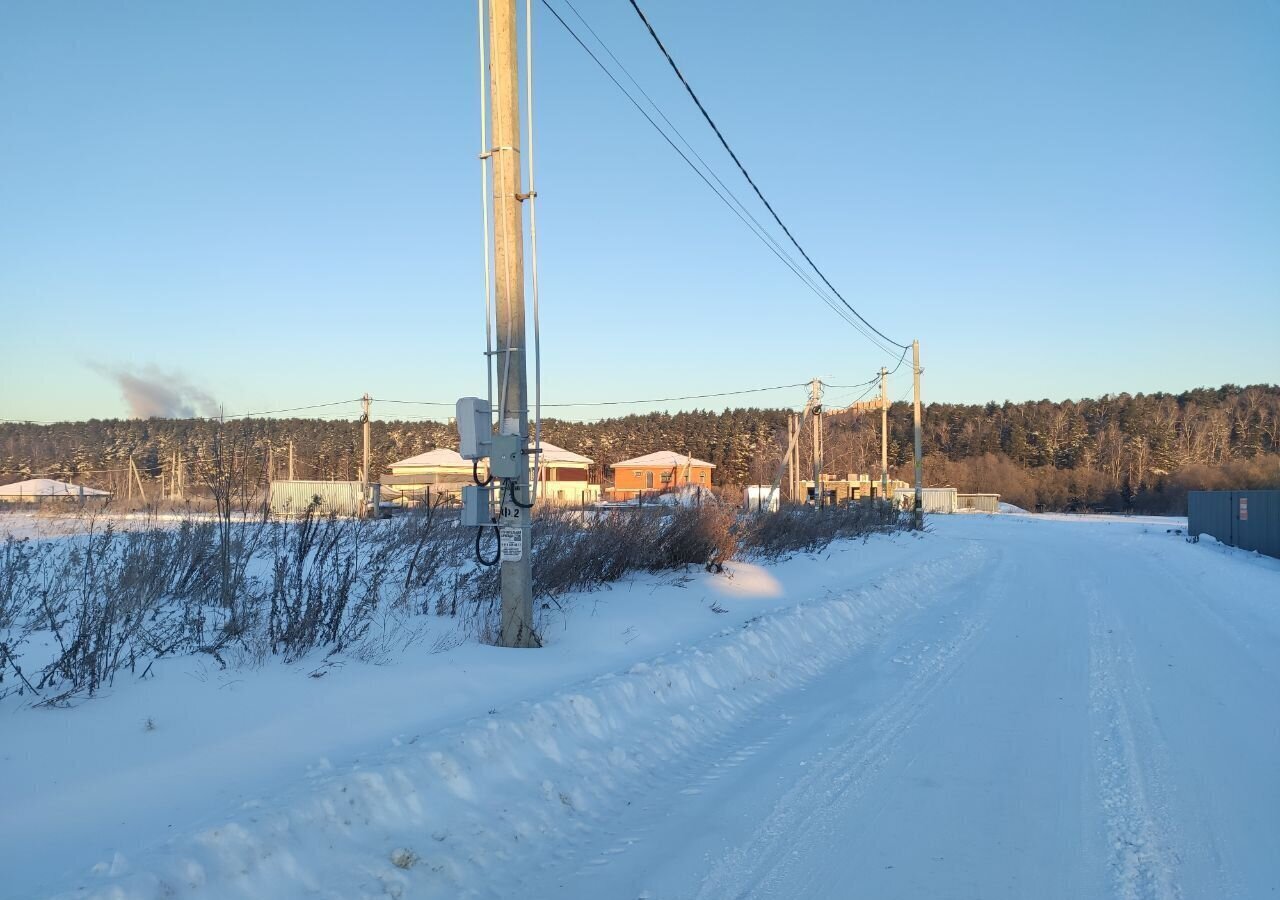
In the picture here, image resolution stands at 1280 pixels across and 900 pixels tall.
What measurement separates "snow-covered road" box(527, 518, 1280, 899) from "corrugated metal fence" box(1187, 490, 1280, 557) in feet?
61.1

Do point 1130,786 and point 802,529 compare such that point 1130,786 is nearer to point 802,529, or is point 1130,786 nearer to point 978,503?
point 802,529

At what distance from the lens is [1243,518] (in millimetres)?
28188

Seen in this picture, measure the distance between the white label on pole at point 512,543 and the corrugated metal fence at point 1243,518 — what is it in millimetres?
26159

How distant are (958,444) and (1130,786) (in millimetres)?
124592

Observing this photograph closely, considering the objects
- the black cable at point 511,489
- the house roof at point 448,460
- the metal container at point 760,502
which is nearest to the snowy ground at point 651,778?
the black cable at point 511,489

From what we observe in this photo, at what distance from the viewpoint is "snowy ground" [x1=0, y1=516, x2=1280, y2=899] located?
13.4 feet

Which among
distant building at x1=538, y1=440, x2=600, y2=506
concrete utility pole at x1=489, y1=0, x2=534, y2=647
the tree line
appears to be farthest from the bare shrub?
the tree line

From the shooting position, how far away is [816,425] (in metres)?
39.1

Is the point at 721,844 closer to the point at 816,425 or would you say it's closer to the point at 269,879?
the point at 269,879

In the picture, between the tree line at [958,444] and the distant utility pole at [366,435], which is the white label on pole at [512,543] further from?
the tree line at [958,444]

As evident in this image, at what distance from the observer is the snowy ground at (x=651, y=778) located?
4.07m

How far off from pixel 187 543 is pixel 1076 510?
92.0 meters

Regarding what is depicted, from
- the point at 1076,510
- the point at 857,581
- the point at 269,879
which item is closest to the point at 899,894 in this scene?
the point at 269,879

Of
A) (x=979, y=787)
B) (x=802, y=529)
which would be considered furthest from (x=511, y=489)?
(x=802, y=529)
